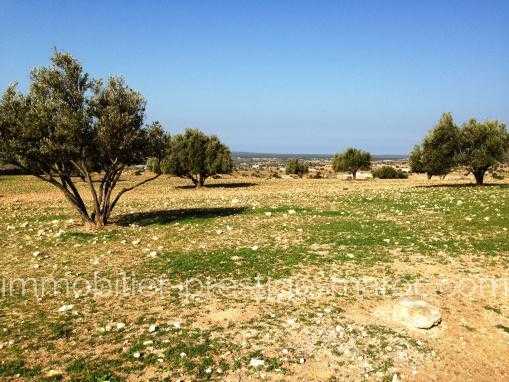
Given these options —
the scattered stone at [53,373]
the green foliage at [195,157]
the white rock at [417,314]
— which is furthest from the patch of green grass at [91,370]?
the green foliage at [195,157]

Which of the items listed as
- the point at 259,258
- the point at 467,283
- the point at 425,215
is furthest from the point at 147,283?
the point at 425,215

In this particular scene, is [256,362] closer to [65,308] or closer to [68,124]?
[65,308]

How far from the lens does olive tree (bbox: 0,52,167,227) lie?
21344mm

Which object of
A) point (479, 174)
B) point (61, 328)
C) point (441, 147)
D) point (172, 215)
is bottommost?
point (61, 328)

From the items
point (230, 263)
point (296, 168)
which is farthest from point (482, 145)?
point (296, 168)

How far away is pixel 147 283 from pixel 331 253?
669 centimetres

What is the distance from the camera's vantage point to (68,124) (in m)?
21.2

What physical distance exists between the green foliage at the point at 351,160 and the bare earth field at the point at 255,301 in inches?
2715

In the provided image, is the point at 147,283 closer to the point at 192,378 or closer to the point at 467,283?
the point at 192,378

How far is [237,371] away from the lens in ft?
28.3

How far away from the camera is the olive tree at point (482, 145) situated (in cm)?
4578

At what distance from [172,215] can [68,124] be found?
9.08 metres

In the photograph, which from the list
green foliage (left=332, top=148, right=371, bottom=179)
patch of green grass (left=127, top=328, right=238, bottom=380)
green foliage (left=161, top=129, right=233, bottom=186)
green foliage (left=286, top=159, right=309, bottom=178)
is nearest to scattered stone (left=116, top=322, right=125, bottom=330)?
patch of green grass (left=127, top=328, right=238, bottom=380)

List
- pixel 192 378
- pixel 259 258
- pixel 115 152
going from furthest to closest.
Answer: pixel 115 152 → pixel 259 258 → pixel 192 378
